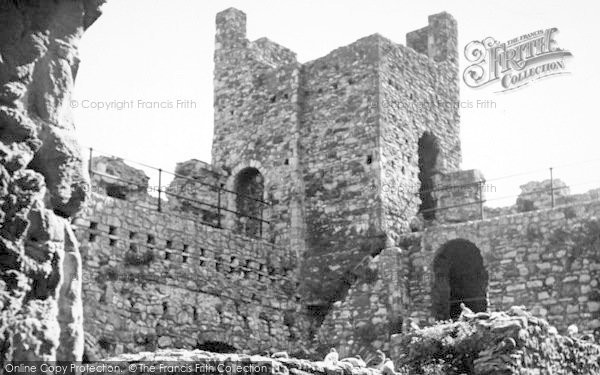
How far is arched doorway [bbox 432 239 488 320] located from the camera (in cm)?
2055

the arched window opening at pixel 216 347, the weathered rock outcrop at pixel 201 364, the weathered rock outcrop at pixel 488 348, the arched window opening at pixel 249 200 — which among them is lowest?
the weathered rock outcrop at pixel 201 364

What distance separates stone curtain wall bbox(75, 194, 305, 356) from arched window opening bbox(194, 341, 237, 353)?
9 cm

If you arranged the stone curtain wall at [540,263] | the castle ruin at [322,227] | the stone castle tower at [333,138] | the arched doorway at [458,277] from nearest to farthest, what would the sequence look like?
the castle ruin at [322,227] → the stone curtain wall at [540,263] → the arched doorway at [458,277] → the stone castle tower at [333,138]

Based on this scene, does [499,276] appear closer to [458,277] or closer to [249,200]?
[458,277]

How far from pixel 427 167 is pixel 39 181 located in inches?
780

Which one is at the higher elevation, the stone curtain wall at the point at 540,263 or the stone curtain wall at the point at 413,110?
the stone curtain wall at the point at 413,110

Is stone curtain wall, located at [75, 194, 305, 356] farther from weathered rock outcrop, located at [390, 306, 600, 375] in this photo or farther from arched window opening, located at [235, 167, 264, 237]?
weathered rock outcrop, located at [390, 306, 600, 375]

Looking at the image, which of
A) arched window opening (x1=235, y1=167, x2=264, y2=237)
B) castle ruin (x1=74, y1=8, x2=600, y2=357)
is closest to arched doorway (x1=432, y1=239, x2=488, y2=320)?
castle ruin (x1=74, y1=8, x2=600, y2=357)

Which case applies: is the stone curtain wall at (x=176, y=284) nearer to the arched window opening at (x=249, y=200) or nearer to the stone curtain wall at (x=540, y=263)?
the arched window opening at (x=249, y=200)

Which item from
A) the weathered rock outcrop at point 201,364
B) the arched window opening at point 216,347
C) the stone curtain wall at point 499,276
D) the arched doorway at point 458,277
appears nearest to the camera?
the weathered rock outcrop at point 201,364

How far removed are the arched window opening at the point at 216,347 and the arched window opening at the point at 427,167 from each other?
570cm

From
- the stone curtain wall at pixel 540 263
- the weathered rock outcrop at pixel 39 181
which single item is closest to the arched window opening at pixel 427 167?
the stone curtain wall at pixel 540 263

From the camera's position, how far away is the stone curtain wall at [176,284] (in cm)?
1744

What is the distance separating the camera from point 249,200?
23.4 metres
